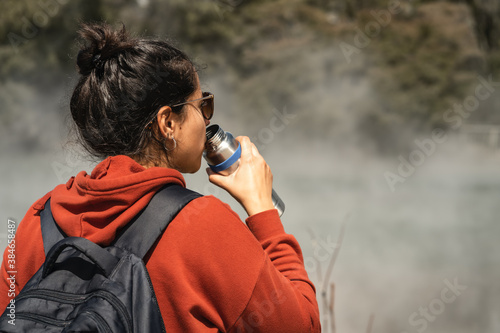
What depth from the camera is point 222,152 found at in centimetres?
83

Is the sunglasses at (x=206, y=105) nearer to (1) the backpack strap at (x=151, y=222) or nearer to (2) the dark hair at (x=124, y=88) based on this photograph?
(2) the dark hair at (x=124, y=88)

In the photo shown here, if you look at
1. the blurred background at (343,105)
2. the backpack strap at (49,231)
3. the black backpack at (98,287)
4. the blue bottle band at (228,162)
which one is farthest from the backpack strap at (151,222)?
the blurred background at (343,105)

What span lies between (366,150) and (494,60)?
151 cm

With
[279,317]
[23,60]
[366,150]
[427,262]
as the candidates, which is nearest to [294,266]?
[279,317]

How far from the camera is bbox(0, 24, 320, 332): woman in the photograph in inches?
23.5

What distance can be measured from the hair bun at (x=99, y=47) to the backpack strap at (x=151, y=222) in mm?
235

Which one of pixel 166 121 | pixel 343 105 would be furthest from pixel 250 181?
pixel 343 105

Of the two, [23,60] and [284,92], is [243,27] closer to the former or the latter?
[284,92]

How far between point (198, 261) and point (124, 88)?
0.27 meters

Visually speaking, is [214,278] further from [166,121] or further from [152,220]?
[166,121]

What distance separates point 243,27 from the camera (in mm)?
4652

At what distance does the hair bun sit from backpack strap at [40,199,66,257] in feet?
0.73

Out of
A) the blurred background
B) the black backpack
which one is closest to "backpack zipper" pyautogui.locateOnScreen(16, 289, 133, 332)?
the black backpack

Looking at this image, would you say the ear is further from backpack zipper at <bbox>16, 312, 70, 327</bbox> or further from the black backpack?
backpack zipper at <bbox>16, 312, 70, 327</bbox>
